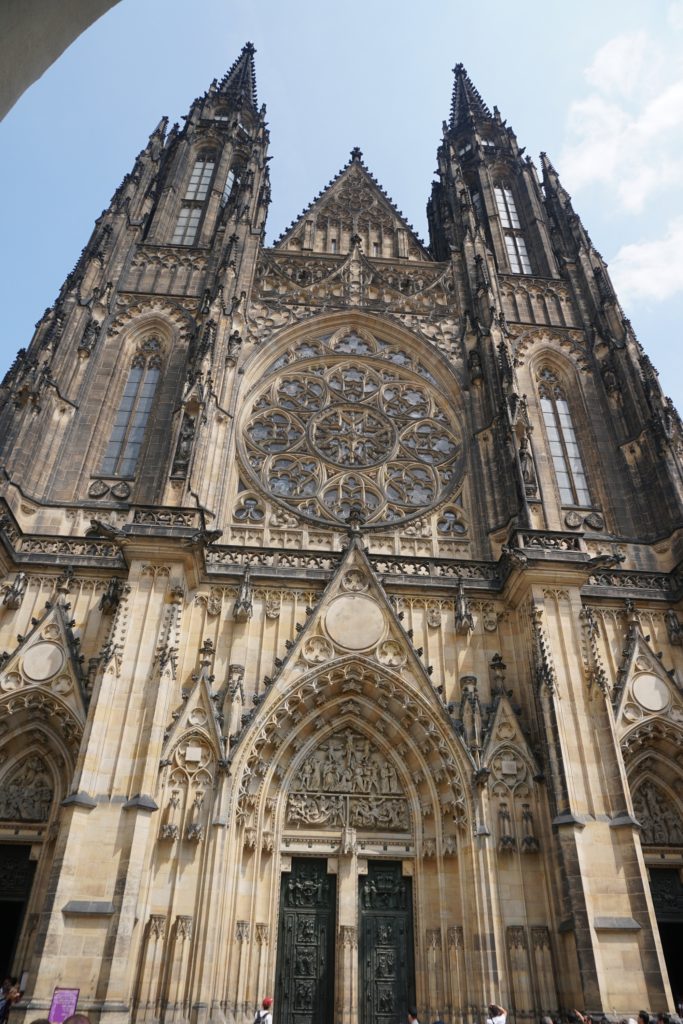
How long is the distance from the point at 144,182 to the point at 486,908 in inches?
878

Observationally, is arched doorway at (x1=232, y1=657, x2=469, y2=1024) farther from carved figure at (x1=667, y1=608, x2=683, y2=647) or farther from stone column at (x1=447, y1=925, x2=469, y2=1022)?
carved figure at (x1=667, y1=608, x2=683, y2=647)

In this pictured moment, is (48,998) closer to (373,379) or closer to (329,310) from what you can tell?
(373,379)

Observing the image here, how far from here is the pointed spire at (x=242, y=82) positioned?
27234 millimetres

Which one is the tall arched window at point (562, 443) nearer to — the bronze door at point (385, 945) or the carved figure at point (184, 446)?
the carved figure at point (184, 446)

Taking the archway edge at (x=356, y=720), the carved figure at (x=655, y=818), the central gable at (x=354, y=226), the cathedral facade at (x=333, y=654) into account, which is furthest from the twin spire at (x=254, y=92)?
the carved figure at (x=655, y=818)

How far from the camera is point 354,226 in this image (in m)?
22.5

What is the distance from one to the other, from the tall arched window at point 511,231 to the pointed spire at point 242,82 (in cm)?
1050

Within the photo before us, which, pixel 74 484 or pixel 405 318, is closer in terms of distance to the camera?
pixel 74 484

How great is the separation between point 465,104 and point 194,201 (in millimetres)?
14321

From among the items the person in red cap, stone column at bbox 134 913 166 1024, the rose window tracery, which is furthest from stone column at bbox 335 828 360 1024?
the rose window tracery

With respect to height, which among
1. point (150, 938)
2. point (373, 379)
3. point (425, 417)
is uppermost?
point (373, 379)

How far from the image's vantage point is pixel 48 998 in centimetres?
874

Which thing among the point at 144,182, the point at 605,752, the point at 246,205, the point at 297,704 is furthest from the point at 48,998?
the point at 144,182

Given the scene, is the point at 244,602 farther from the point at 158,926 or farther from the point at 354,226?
the point at 354,226
